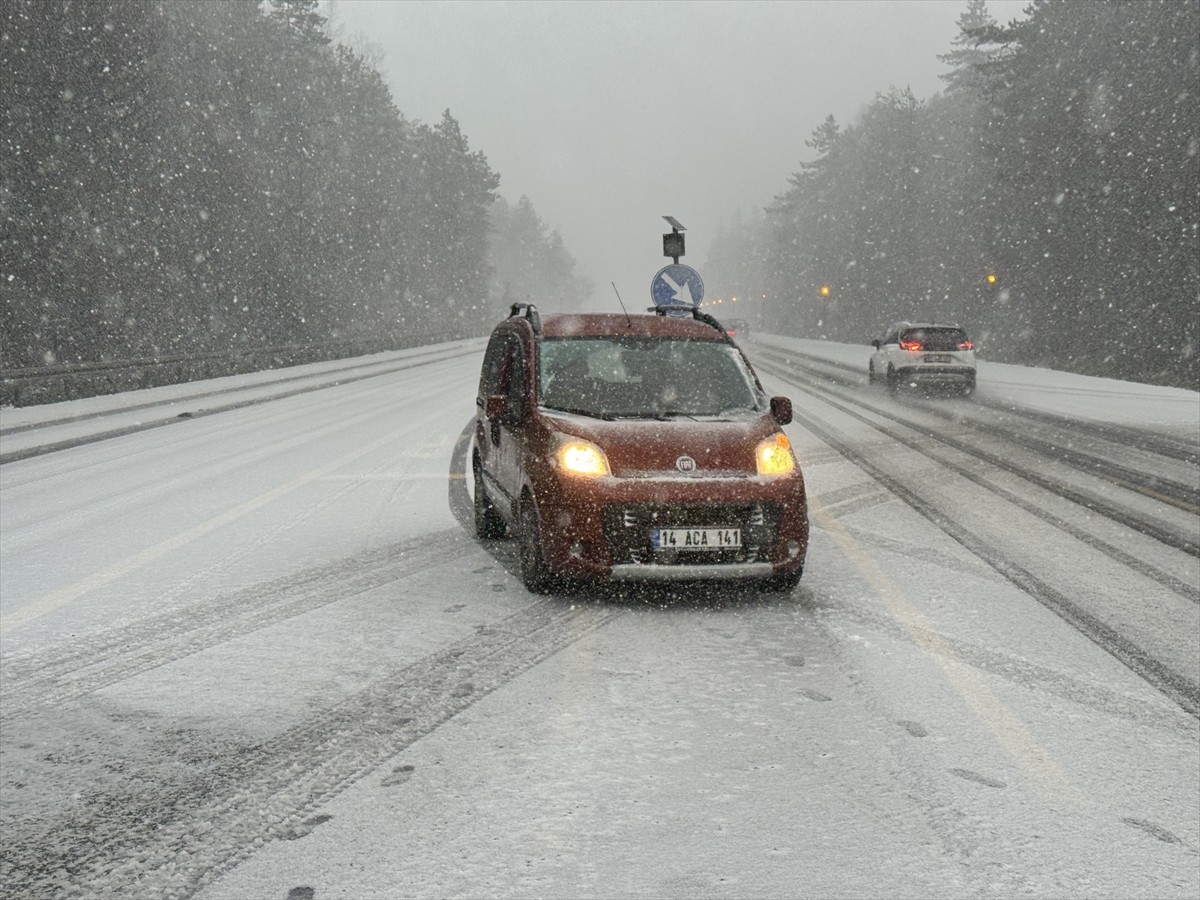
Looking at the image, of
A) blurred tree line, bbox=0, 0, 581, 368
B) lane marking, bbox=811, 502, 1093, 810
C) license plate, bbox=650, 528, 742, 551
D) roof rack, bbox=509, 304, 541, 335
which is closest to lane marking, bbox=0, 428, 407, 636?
roof rack, bbox=509, 304, 541, 335

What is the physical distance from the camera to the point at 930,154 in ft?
246

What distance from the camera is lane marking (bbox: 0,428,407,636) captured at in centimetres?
645

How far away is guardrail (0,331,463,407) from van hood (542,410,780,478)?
18.5 meters

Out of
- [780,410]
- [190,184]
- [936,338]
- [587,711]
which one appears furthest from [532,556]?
[190,184]

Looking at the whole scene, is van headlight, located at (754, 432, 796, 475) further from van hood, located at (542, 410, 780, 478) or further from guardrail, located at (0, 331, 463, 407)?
guardrail, located at (0, 331, 463, 407)

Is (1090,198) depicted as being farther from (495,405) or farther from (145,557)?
(145,557)

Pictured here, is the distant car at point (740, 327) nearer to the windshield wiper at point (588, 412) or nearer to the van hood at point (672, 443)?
the windshield wiper at point (588, 412)

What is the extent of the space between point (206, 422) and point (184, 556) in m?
11.9

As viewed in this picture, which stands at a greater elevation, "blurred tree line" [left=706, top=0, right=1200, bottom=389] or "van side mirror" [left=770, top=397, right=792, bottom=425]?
"blurred tree line" [left=706, top=0, right=1200, bottom=389]

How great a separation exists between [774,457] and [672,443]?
63 centimetres

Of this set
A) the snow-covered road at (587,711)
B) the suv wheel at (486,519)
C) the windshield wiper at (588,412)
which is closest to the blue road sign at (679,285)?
the snow-covered road at (587,711)

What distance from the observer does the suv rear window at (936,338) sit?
24.5 m

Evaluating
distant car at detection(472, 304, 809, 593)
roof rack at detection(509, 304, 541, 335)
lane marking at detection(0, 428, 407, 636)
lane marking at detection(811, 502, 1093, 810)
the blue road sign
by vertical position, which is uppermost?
the blue road sign

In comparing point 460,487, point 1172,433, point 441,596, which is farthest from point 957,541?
point 1172,433
